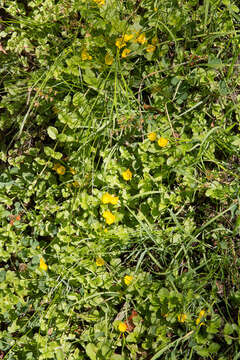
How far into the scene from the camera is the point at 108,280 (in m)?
2.29

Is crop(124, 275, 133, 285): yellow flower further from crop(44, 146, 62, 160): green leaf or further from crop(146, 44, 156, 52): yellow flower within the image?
crop(146, 44, 156, 52): yellow flower

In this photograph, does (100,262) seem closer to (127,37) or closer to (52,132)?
(52,132)

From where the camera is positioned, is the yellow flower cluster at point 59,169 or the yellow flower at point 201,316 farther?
the yellow flower cluster at point 59,169

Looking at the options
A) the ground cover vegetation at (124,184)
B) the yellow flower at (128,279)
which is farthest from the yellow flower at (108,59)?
the yellow flower at (128,279)

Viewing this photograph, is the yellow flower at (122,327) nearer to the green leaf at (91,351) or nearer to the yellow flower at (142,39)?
the green leaf at (91,351)

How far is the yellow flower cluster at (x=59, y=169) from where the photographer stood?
2.44m

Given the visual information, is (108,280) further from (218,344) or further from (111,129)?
(111,129)

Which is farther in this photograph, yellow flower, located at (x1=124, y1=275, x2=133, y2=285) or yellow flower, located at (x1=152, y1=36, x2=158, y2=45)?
yellow flower, located at (x1=152, y1=36, x2=158, y2=45)

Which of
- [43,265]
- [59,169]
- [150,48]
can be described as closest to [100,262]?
[43,265]

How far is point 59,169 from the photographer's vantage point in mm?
2441

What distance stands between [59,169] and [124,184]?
0.44 meters

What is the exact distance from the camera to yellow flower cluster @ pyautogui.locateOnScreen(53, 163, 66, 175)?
2438mm

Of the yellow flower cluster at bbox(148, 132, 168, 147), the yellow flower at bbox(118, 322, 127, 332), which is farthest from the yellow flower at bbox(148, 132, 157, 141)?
the yellow flower at bbox(118, 322, 127, 332)

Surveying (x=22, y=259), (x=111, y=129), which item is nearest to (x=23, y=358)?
(x=22, y=259)
